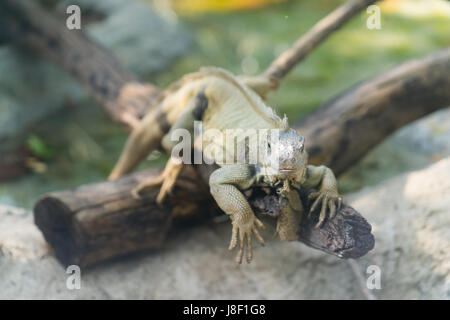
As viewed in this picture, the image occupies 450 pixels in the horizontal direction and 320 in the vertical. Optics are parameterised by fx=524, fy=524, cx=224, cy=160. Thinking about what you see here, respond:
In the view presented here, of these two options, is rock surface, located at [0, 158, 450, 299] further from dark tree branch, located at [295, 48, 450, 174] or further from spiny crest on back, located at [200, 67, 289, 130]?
spiny crest on back, located at [200, 67, 289, 130]

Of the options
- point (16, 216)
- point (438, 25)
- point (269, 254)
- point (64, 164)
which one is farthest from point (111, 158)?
point (438, 25)

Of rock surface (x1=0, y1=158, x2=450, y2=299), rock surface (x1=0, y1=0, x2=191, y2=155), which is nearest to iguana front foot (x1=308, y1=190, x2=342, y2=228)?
rock surface (x1=0, y1=158, x2=450, y2=299)

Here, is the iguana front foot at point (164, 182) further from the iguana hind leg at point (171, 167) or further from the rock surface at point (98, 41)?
the rock surface at point (98, 41)

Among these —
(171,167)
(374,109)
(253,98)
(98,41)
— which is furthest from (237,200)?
(98,41)

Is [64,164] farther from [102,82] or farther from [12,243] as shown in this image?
[12,243]

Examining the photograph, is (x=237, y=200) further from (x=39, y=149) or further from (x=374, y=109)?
(x=39, y=149)

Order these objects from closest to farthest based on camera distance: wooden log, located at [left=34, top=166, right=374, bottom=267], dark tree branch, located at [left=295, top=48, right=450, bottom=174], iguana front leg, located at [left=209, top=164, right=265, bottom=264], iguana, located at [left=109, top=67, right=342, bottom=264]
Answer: iguana, located at [left=109, top=67, right=342, bottom=264]
iguana front leg, located at [left=209, top=164, right=265, bottom=264]
wooden log, located at [left=34, top=166, right=374, bottom=267]
dark tree branch, located at [left=295, top=48, right=450, bottom=174]

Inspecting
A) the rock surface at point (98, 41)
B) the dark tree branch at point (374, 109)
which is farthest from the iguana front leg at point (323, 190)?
the rock surface at point (98, 41)
